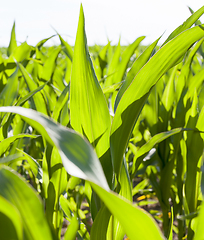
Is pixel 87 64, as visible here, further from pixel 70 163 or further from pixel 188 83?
pixel 188 83

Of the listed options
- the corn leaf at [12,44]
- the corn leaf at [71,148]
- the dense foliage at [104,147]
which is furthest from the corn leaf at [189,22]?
the corn leaf at [12,44]

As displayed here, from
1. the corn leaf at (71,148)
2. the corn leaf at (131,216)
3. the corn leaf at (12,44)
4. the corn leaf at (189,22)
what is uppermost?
the corn leaf at (12,44)

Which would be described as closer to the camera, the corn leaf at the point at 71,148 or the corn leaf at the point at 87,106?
the corn leaf at the point at 71,148

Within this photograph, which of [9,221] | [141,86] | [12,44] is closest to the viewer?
[9,221]

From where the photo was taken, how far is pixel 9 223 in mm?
201

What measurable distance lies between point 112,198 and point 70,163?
5 centimetres

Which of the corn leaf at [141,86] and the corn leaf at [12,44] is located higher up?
the corn leaf at [12,44]

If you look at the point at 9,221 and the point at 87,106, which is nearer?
the point at 9,221

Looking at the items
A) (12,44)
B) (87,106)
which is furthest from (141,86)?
(12,44)

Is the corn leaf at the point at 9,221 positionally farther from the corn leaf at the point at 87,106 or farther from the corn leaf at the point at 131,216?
the corn leaf at the point at 87,106

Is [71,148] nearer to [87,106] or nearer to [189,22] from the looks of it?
[87,106]

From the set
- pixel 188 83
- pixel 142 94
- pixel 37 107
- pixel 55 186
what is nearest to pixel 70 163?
pixel 142 94

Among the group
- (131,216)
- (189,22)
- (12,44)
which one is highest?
(12,44)

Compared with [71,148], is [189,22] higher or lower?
higher
